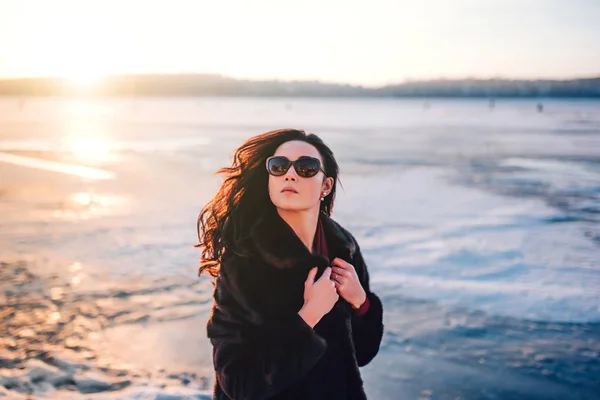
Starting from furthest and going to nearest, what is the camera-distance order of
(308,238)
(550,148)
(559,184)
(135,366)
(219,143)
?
(219,143) < (550,148) < (559,184) < (135,366) < (308,238)

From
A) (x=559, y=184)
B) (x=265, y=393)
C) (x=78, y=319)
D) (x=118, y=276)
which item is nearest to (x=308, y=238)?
(x=265, y=393)

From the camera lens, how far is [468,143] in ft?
71.2

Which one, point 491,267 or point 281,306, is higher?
point 281,306

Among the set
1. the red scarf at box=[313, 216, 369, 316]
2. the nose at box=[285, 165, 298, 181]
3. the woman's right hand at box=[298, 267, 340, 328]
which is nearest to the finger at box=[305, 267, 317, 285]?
the woman's right hand at box=[298, 267, 340, 328]

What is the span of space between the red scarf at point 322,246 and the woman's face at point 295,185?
0.37 ft

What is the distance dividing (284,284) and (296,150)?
37 cm

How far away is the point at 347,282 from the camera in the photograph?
170cm

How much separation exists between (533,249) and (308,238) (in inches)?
229

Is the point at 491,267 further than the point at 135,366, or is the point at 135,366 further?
the point at 491,267

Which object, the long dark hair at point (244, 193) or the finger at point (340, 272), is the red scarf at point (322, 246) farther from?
the long dark hair at point (244, 193)

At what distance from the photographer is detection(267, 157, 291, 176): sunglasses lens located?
1.67 metres

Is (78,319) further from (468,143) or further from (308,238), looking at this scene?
(468,143)

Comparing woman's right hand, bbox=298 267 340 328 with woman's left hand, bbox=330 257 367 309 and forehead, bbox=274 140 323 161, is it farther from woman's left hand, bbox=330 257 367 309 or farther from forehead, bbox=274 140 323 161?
forehead, bbox=274 140 323 161

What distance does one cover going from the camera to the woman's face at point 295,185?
5.45 ft
